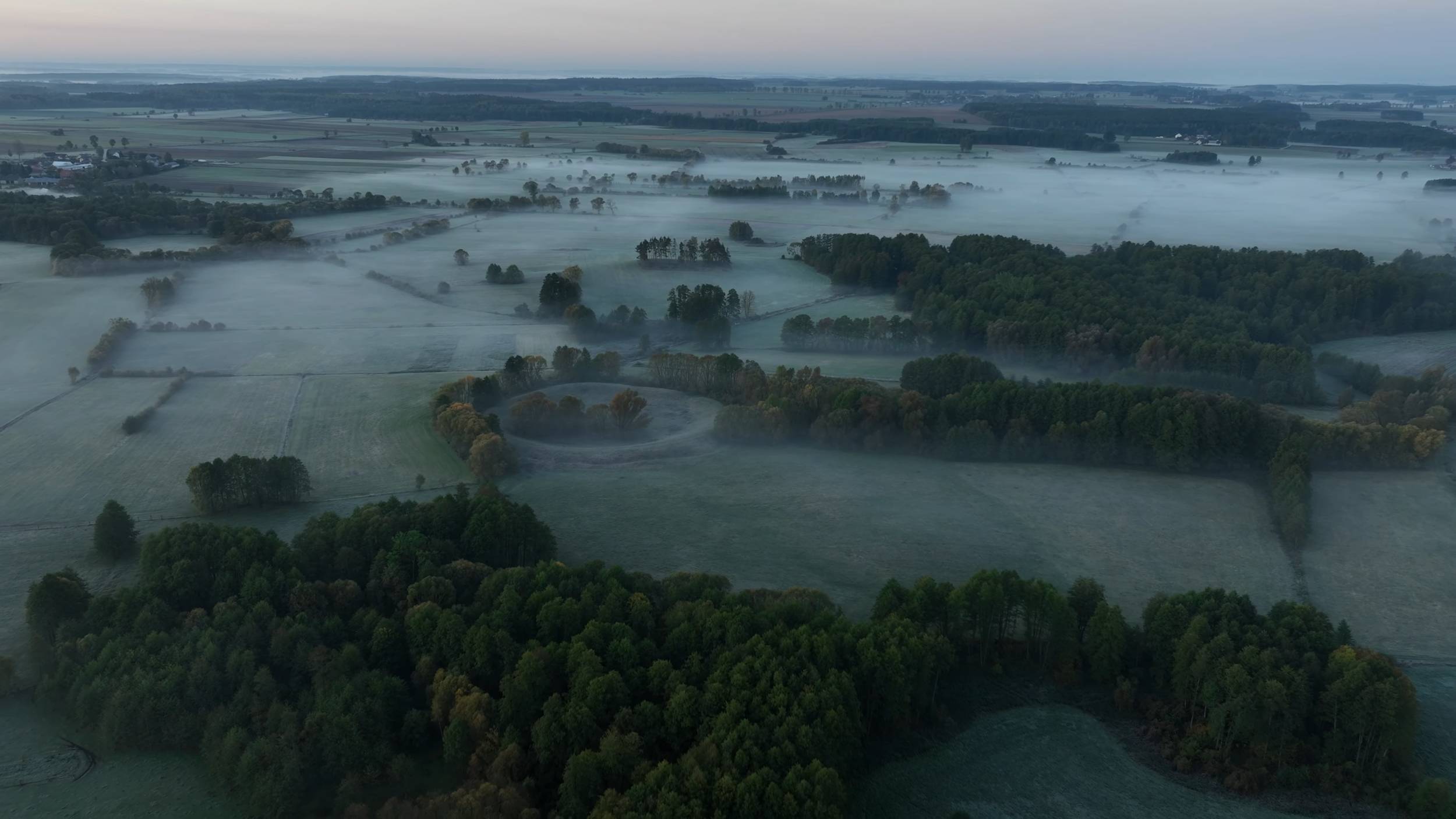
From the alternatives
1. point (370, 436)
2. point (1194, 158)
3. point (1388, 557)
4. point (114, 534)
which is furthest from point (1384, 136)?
point (114, 534)

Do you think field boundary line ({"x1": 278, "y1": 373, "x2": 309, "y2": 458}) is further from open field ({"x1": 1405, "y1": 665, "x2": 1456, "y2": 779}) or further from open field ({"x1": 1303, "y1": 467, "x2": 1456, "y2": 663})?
open field ({"x1": 1303, "y1": 467, "x2": 1456, "y2": 663})

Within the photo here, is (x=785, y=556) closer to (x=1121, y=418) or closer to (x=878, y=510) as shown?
(x=878, y=510)

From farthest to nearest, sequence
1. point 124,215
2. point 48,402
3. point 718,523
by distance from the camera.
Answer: point 124,215, point 48,402, point 718,523

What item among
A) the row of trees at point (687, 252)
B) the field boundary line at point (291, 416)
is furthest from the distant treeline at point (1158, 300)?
the field boundary line at point (291, 416)

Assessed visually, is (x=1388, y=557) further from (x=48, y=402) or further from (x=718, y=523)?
(x=48, y=402)

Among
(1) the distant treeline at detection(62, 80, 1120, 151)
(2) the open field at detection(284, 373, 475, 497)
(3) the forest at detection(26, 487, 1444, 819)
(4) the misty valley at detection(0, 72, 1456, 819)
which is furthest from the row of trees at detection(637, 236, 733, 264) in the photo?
(1) the distant treeline at detection(62, 80, 1120, 151)

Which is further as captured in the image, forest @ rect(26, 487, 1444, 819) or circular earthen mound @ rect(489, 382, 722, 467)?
circular earthen mound @ rect(489, 382, 722, 467)
